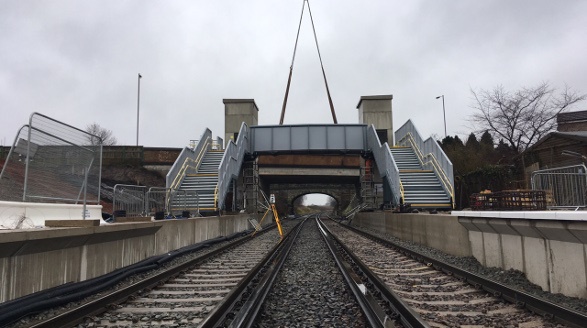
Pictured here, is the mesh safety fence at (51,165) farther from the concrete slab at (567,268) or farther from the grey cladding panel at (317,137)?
the grey cladding panel at (317,137)

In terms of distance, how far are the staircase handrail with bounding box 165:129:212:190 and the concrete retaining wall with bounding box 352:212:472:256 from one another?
428 inches

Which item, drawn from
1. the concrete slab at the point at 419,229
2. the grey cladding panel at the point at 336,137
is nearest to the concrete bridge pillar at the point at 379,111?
the grey cladding panel at the point at 336,137

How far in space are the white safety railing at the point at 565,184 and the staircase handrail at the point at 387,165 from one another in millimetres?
8950

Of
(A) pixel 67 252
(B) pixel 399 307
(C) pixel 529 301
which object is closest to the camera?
(B) pixel 399 307

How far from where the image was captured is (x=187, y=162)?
24484 mm

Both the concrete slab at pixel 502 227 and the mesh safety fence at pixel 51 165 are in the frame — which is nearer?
the mesh safety fence at pixel 51 165

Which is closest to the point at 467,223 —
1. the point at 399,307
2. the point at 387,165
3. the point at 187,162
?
the point at 399,307

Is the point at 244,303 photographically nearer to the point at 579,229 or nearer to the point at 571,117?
the point at 579,229

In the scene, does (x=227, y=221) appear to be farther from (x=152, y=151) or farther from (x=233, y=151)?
(x=152, y=151)

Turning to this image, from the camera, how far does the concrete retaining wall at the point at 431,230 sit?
1057 cm

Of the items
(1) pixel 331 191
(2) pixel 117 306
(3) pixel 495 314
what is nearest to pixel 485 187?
(3) pixel 495 314

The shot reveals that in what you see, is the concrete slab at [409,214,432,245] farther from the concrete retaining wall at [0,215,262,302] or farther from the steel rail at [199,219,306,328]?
the concrete retaining wall at [0,215,262,302]

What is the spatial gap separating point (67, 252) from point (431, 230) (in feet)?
34.6

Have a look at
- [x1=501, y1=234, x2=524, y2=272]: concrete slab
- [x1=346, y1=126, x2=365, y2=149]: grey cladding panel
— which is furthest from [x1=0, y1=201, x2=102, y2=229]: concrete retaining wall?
[x1=346, y1=126, x2=365, y2=149]: grey cladding panel
